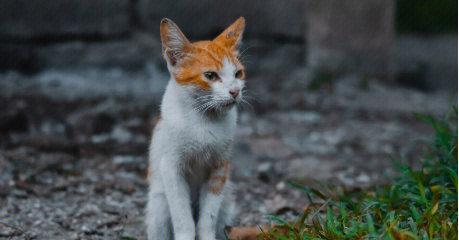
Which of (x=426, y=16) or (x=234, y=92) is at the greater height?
(x=234, y=92)

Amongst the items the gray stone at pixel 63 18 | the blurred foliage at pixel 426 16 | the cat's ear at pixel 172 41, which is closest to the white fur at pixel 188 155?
the cat's ear at pixel 172 41

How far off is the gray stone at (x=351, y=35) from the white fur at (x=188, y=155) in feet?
10.9

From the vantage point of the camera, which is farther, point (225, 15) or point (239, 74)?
point (225, 15)

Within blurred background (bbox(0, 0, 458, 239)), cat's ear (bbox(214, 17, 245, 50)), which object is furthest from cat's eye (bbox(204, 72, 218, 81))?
blurred background (bbox(0, 0, 458, 239))

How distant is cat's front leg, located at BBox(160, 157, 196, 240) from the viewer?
3037 mm

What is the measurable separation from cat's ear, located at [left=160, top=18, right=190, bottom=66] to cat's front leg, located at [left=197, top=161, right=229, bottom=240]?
0.49 meters

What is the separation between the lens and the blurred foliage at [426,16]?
7297 mm

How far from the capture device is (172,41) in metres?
3.04

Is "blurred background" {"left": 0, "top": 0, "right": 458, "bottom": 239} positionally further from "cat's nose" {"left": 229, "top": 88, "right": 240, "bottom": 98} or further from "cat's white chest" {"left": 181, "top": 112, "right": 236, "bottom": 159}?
"cat's nose" {"left": 229, "top": 88, "right": 240, "bottom": 98}

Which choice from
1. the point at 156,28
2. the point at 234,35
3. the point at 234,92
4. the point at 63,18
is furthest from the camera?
the point at 156,28

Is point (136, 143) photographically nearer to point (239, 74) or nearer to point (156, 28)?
point (156, 28)

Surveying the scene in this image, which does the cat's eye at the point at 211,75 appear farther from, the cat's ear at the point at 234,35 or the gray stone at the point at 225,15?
the gray stone at the point at 225,15

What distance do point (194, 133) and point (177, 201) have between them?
290 mm

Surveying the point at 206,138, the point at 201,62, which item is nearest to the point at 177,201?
the point at 206,138
